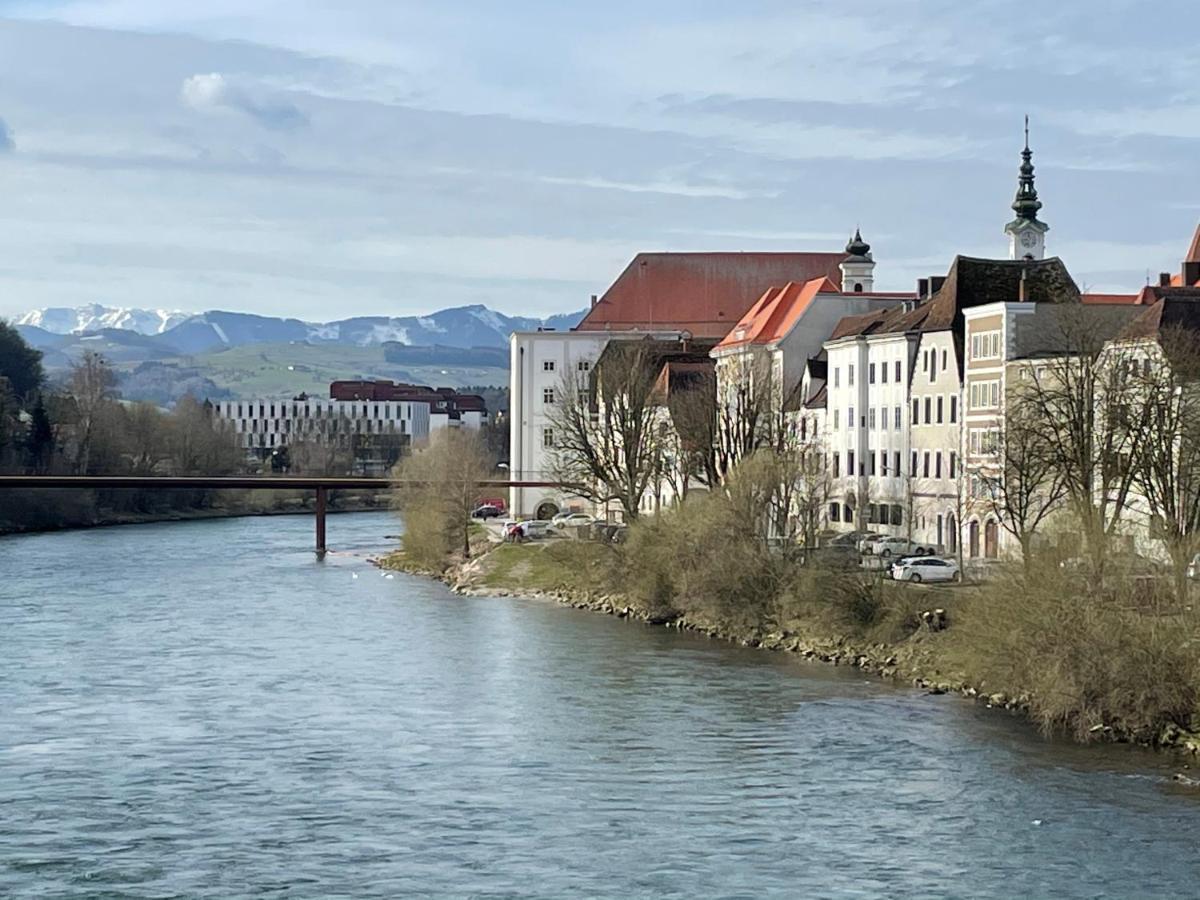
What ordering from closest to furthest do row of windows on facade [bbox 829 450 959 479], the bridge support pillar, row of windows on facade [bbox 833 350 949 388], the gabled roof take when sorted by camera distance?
the gabled roof, row of windows on facade [bbox 829 450 959 479], row of windows on facade [bbox 833 350 949 388], the bridge support pillar

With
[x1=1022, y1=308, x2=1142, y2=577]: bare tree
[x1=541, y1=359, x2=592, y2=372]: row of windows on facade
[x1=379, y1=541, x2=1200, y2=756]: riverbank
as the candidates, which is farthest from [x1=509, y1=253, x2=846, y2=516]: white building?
[x1=1022, y1=308, x2=1142, y2=577]: bare tree

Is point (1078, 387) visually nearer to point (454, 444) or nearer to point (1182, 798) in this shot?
point (1182, 798)

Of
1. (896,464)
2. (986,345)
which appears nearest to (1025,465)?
(986,345)

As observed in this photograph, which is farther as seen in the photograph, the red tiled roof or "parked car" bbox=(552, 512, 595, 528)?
the red tiled roof

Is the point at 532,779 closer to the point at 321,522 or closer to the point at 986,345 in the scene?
the point at 986,345

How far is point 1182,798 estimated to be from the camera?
3191 cm

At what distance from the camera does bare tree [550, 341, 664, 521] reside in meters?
75.1

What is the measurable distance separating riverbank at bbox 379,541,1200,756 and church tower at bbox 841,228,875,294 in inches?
1261

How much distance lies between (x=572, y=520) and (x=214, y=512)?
50.8 meters

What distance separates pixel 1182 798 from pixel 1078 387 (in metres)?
17.9

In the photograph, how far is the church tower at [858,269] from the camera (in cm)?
9819

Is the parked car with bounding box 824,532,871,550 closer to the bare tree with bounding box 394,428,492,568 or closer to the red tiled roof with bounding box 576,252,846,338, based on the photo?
the bare tree with bounding box 394,428,492,568

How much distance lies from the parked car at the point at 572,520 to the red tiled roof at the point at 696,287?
2661 centimetres

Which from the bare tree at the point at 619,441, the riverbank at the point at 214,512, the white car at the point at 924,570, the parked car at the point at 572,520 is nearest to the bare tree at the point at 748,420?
the bare tree at the point at 619,441
